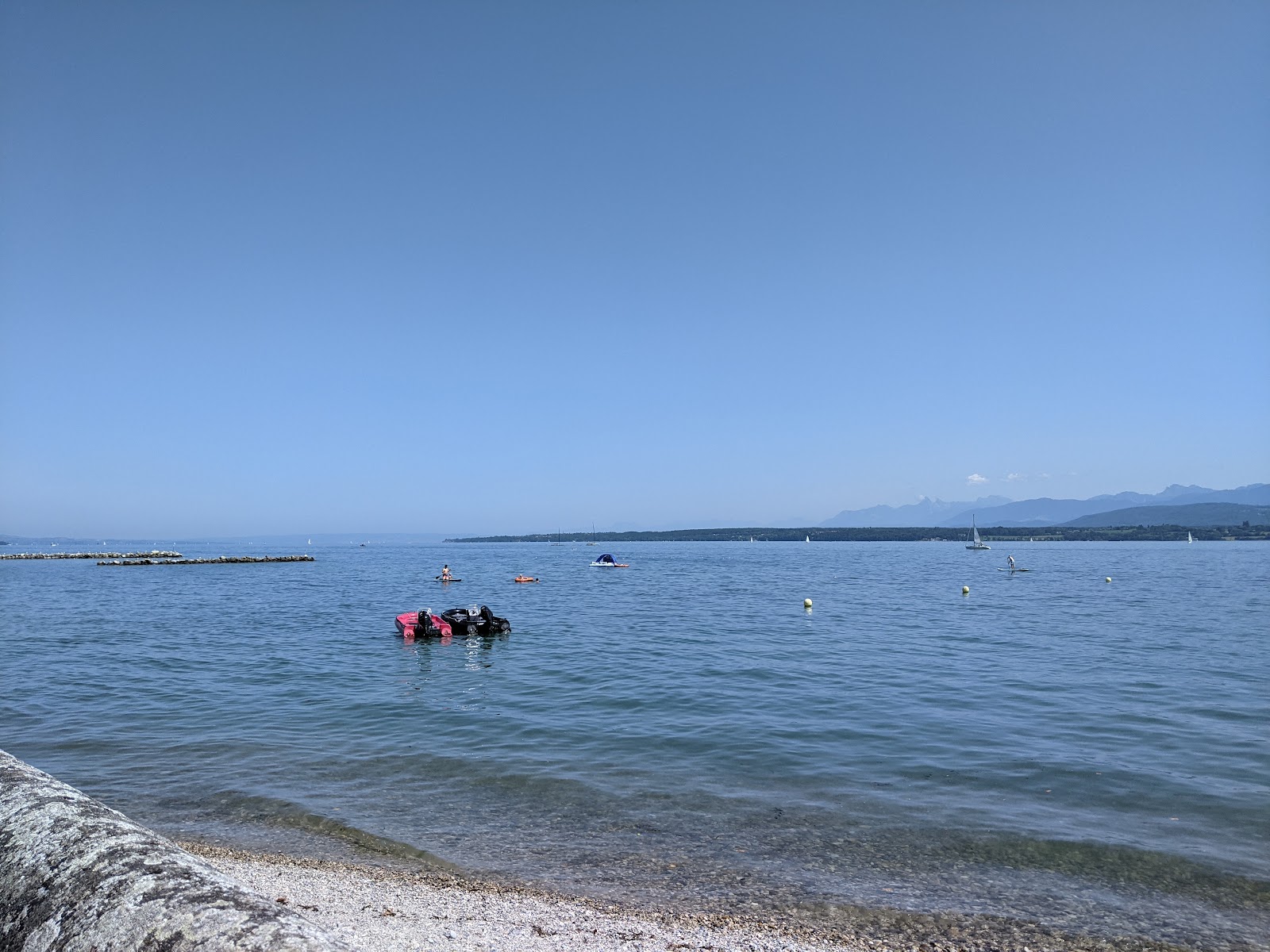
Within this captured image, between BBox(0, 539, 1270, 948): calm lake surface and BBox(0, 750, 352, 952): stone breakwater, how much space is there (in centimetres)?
654

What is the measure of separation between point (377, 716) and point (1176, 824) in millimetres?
16076

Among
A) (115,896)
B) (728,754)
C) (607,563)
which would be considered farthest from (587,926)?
(607,563)

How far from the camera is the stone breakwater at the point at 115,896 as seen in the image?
9.21ft

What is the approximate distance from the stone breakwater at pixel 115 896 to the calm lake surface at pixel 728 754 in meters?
6.54

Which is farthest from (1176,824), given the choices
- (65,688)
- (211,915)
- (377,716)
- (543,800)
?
(65,688)

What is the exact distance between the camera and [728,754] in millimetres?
15047

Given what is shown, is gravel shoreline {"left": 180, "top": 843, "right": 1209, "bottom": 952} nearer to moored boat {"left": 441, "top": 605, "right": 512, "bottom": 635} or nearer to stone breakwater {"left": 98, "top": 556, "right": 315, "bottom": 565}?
moored boat {"left": 441, "top": 605, "right": 512, "bottom": 635}

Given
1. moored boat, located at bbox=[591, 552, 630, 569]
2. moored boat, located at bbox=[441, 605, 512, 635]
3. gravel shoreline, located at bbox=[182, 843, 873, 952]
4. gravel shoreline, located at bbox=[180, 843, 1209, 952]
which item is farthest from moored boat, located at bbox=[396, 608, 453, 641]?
moored boat, located at bbox=[591, 552, 630, 569]

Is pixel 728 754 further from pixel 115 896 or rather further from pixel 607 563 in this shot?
pixel 607 563

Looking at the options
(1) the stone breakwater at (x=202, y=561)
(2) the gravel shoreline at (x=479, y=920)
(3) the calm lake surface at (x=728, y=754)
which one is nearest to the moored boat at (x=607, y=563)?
(1) the stone breakwater at (x=202, y=561)

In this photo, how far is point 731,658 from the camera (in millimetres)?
27328

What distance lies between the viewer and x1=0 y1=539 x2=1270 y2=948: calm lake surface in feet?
31.3

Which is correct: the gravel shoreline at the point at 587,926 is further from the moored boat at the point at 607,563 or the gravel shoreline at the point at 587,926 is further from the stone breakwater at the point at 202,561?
the stone breakwater at the point at 202,561

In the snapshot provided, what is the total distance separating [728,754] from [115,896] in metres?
13.2
